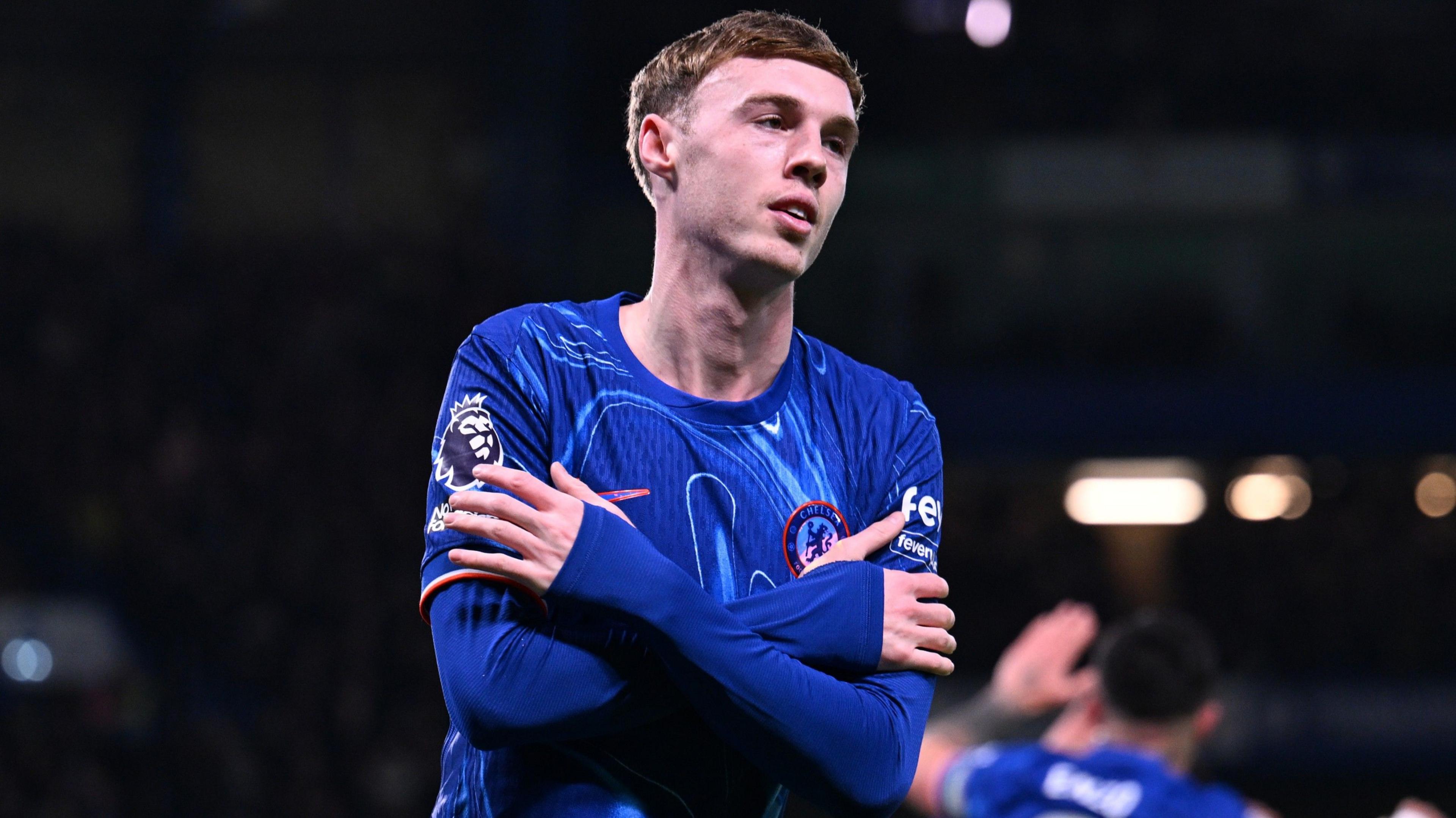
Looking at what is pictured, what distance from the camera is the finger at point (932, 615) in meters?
2.31

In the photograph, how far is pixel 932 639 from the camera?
2312 millimetres

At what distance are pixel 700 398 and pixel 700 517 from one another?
0.22m

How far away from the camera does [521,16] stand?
1966 centimetres

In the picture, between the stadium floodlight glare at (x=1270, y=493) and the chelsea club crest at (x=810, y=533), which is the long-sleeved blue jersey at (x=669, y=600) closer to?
the chelsea club crest at (x=810, y=533)

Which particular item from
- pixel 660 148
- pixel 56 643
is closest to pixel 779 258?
pixel 660 148

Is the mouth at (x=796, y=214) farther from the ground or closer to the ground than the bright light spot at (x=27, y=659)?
farther from the ground

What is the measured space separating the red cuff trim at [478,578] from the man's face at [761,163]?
657mm

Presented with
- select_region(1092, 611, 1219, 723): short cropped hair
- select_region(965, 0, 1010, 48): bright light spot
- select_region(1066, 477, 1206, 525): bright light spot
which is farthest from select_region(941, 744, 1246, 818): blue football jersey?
select_region(965, 0, 1010, 48): bright light spot

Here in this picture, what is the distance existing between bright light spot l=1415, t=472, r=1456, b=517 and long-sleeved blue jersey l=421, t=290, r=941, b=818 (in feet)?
64.9

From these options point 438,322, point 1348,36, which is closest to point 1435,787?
point 1348,36

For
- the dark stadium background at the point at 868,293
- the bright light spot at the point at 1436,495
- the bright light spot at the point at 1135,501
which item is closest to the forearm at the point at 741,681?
the dark stadium background at the point at 868,293

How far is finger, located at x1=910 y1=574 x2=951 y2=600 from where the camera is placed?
7.59 ft

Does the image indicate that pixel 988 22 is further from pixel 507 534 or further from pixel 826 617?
pixel 507 534

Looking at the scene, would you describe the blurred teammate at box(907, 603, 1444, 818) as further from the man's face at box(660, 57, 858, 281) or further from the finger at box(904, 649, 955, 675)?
→ the man's face at box(660, 57, 858, 281)
